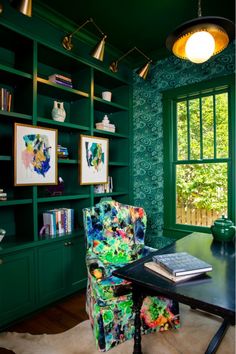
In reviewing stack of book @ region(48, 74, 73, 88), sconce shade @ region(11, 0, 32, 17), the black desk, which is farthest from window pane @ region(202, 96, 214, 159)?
sconce shade @ region(11, 0, 32, 17)

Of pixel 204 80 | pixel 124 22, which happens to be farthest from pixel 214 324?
pixel 124 22

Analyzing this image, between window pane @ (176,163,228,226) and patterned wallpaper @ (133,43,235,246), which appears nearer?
window pane @ (176,163,228,226)

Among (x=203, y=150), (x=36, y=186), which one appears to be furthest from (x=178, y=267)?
(x=203, y=150)

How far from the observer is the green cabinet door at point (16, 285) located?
6.94 feet

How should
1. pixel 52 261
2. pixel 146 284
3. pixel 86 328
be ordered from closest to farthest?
pixel 146 284 < pixel 86 328 < pixel 52 261

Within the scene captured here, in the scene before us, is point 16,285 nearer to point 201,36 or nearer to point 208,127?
point 201,36

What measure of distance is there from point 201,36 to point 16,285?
2.41 meters

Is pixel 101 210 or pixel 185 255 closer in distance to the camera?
pixel 185 255

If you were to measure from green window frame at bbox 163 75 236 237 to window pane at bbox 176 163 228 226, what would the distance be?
0.21 feet

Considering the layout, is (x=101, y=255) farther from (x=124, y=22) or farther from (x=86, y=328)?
(x=124, y=22)

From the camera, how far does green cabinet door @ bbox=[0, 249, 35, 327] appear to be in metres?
2.12

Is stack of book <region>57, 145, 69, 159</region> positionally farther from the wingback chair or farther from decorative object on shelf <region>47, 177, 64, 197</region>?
the wingback chair

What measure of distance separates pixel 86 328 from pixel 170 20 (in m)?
3.14

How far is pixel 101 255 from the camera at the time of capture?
221cm
